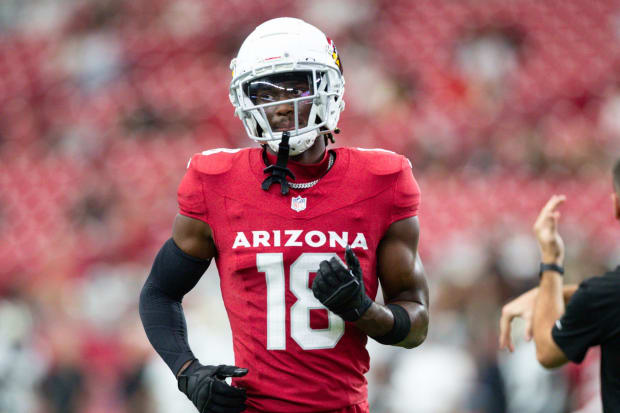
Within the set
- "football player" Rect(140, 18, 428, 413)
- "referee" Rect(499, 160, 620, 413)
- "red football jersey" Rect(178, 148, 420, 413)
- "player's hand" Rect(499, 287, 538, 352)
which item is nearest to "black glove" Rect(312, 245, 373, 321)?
"football player" Rect(140, 18, 428, 413)

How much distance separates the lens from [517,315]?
2279 mm

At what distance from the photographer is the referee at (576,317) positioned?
1820mm

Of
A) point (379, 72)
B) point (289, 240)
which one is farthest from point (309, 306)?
point (379, 72)

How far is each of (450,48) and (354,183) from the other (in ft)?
13.1

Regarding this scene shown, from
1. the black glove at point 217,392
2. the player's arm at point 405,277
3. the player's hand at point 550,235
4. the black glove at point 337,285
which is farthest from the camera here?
the player's hand at point 550,235

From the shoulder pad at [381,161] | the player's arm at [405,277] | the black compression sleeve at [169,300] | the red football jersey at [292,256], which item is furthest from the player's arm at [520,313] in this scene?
the black compression sleeve at [169,300]

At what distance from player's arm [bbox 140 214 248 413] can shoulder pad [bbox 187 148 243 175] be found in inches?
5.1

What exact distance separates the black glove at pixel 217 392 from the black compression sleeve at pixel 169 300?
0.14 m

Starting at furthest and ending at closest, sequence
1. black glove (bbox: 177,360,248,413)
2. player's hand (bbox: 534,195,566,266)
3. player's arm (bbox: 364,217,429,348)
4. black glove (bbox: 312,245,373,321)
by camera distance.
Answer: player's hand (bbox: 534,195,566,266) → player's arm (bbox: 364,217,429,348) → black glove (bbox: 177,360,248,413) → black glove (bbox: 312,245,373,321)

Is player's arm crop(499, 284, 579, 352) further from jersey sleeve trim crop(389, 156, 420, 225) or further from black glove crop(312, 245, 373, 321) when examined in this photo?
black glove crop(312, 245, 373, 321)

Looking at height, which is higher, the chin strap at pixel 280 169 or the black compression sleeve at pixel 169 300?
the chin strap at pixel 280 169

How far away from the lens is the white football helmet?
1800 millimetres

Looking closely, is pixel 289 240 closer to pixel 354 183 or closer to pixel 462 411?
pixel 354 183

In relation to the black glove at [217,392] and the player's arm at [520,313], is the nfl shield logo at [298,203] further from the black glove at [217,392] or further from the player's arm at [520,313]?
the player's arm at [520,313]
